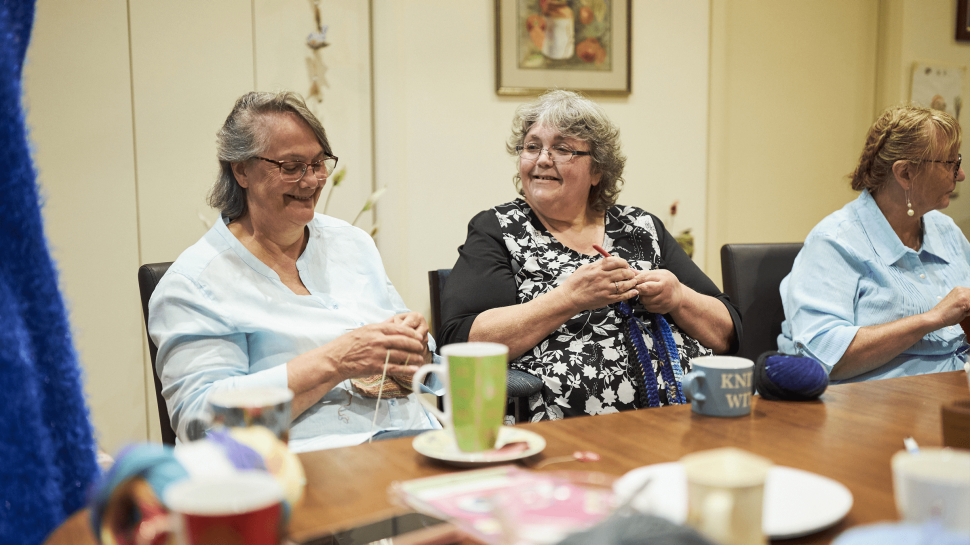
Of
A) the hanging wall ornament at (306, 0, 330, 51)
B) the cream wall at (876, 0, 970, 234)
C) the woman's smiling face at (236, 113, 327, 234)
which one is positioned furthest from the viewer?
the cream wall at (876, 0, 970, 234)

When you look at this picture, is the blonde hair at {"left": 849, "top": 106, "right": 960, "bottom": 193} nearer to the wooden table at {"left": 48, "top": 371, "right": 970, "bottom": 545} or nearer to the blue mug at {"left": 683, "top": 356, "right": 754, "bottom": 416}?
the wooden table at {"left": 48, "top": 371, "right": 970, "bottom": 545}

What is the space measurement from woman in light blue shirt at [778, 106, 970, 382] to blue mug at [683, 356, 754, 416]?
2.70ft

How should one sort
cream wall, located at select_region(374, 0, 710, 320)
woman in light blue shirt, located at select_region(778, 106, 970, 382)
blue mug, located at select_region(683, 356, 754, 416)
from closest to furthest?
blue mug, located at select_region(683, 356, 754, 416) < woman in light blue shirt, located at select_region(778, 106, 970, 382) < cream wall, located at select_region(374, 0, 710, 320)

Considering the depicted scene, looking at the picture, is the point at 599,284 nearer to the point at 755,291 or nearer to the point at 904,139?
the point at 755,291

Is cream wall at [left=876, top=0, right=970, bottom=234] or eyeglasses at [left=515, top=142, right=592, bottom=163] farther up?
cream wall at [left=876, top=0, right=970, bottom=234]

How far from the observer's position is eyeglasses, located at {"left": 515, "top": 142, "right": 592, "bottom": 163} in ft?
6.53

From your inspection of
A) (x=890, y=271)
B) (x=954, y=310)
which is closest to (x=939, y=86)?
(x=890, y=271)

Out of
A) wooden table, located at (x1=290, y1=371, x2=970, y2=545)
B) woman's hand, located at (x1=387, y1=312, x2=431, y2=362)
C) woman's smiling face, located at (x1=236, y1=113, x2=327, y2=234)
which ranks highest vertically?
woman's smiling face, located at (x1=236, y1=113, x2=327, y2=234)

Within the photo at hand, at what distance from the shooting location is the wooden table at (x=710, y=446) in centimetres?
77

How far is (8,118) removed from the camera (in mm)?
716

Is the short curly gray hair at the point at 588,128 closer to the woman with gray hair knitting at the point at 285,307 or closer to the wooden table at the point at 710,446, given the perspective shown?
the woman with gray hair knitting at the point at 285,307

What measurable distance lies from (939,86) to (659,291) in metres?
3.07

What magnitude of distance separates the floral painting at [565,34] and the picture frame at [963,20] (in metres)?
2.10

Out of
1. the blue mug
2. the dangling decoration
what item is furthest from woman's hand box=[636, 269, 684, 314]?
the dangling decoration
